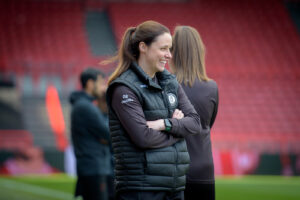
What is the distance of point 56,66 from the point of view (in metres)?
20.4

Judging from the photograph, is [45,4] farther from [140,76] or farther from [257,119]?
[140,76]

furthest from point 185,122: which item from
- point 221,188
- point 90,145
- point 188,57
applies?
point 221,188

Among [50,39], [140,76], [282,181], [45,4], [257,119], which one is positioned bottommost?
[282,181]

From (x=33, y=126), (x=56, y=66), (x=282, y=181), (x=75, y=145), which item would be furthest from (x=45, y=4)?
(x=75, y=145)

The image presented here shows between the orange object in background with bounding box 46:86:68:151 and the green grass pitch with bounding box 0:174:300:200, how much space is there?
125 inches

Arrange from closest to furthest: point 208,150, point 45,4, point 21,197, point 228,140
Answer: point 208,150 < point 21,197 < point 228,140 < point 45,4

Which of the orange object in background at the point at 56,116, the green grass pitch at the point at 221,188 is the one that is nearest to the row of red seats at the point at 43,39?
the orange object in background at the point at 56,116

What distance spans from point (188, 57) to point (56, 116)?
600 inches

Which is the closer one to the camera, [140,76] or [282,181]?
[140,76]

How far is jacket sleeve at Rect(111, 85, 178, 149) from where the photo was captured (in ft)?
→ 10.7

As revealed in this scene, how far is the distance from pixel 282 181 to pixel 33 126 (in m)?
8.63

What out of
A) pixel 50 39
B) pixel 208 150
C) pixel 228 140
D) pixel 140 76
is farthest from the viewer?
pixel 50 39

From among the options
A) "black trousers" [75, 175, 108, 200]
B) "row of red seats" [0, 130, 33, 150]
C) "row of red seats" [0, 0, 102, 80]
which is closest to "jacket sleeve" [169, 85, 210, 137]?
"black trousers" [75, 175, 108, 200]

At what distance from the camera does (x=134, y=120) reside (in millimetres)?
3287
